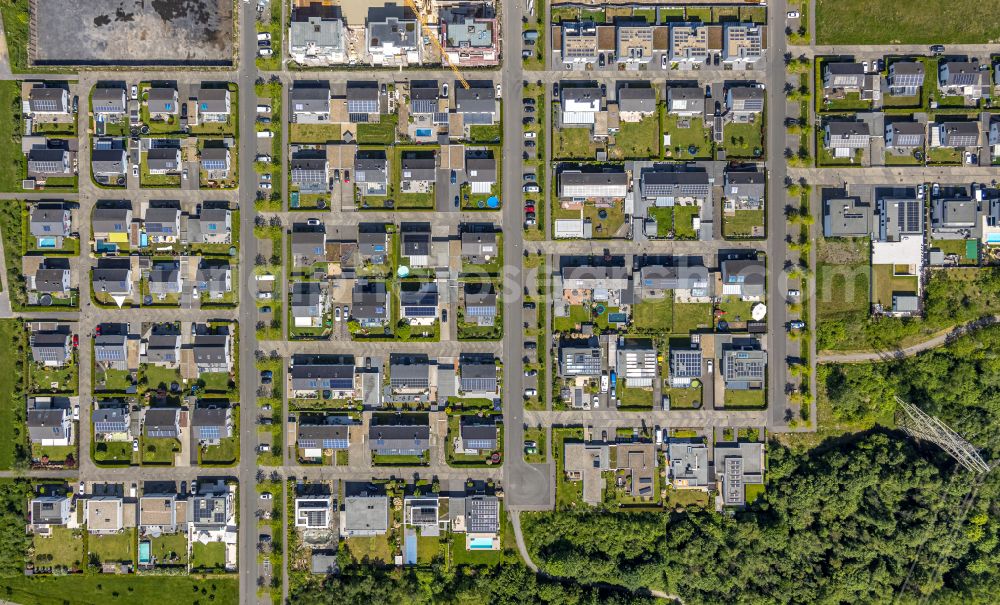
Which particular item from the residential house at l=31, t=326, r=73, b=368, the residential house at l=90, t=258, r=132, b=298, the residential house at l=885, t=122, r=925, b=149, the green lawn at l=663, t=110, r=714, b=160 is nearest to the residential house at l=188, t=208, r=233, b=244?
the residential house at l=90, t=258, r=132, b=298

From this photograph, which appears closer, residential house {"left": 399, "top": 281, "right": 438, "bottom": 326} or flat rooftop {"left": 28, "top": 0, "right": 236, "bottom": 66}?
residential house {"left": 399, "top": 281, "right": 438, "bottom": 326}

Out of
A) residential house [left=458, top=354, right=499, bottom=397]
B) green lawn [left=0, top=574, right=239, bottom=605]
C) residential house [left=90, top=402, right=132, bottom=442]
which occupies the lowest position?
green lawn [left=0, top=574, right=239, bottom=605]

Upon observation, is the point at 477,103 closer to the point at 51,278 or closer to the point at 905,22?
the point at 905,22

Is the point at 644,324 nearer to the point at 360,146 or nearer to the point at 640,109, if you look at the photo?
the point at 640,109

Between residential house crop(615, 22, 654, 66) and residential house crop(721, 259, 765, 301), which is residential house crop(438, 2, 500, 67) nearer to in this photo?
residential house crop(615, 22, 654, 66)

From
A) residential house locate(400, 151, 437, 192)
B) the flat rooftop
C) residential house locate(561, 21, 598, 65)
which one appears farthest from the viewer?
the flat rooftop

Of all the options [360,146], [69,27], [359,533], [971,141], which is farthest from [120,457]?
[971,141]

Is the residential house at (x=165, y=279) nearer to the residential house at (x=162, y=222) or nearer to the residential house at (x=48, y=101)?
the residential house at (x=162, y=222)

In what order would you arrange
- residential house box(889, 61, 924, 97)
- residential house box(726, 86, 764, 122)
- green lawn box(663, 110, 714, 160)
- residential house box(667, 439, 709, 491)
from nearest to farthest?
residential house box(726, 86, 764, 122) < residential house box(889, 61, 924, 97) < residential house box(667, 439, 709, 491) < green lawn box(663, 110, 714, 160)
